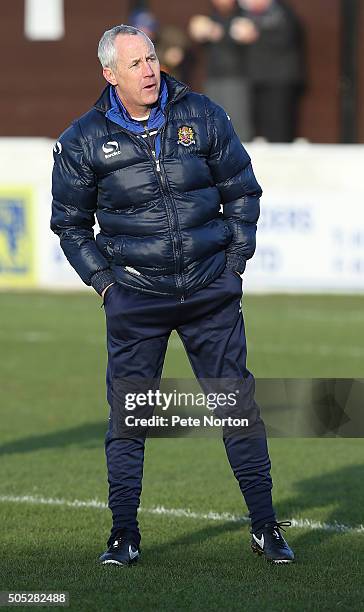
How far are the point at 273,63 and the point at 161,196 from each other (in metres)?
15.3

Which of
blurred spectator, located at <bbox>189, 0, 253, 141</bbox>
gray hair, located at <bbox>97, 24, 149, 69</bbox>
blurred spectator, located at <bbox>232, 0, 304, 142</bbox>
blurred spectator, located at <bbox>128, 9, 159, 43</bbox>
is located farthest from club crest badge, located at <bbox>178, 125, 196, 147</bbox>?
blurred spectator, located at <bbox>128, 9, 159, 43</bbox>

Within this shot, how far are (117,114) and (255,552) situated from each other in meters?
1.92

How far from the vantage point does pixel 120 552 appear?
6.34 meters

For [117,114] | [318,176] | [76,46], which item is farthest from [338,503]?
[76,46]

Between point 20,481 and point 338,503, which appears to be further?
point 20,481

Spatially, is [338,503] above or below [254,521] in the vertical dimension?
below

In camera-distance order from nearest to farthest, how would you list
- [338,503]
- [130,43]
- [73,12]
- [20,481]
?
[130,43] → [338,503] → [20,481] → [73,12]

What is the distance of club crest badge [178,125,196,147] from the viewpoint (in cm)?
620

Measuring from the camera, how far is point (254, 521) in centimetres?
644

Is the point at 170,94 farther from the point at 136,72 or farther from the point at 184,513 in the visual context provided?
the point at 184,513

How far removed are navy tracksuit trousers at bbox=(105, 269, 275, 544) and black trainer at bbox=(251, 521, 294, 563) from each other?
0.04m

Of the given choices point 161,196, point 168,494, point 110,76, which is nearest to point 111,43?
point 110,76

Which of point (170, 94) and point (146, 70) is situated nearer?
point (146, 70)

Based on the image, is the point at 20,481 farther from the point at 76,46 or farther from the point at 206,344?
the point at 76,46
